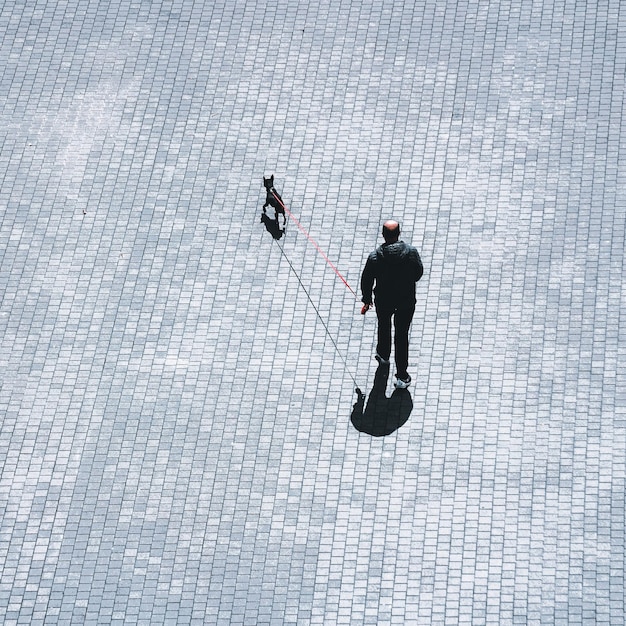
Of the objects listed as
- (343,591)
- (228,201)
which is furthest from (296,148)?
(343,591)

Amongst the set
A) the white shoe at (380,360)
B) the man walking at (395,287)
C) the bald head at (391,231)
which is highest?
the bald head at (391,231)

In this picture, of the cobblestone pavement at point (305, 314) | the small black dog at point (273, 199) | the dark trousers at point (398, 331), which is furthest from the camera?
the small black dog at point (273, 199)

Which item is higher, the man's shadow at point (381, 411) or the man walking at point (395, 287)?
the man walking at point (395, 287)

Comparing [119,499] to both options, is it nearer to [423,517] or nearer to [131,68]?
[423,517]

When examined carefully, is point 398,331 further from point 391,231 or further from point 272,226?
point 272,226

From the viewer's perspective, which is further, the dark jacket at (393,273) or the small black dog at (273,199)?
the small black dog at (273,199)

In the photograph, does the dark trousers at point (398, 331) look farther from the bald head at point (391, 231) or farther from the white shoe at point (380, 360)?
the bald head at point (391, 231)

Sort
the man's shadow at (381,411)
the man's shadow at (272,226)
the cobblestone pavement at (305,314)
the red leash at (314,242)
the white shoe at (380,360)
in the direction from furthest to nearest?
1. the man's shadow at (272,226)
2. the red leash at (314,242)
3. the white shoe at (380,360)
4. the man's shadow at (381,411)
5. the cobblestone pavement at (305,314)

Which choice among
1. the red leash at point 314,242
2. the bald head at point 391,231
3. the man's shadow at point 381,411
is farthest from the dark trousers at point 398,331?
the red leash at point 314,242
